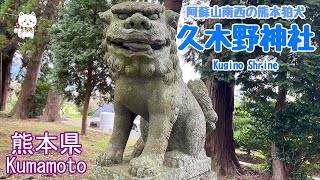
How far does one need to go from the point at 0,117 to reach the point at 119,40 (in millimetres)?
10347

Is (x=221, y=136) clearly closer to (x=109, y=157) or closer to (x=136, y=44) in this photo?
(x=109, y=157)

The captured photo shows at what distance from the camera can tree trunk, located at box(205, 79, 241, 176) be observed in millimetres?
5656

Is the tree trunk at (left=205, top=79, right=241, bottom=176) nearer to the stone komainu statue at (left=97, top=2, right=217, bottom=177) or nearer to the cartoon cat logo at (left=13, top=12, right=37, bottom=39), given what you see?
the stone komainu statue at (left=97, top=2, right=217, bottom=177)

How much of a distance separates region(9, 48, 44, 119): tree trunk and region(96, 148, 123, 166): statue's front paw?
9255 mm

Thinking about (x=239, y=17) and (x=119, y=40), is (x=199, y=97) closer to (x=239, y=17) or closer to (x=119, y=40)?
(x=119, y=40)

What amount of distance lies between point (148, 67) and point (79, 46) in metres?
5.47

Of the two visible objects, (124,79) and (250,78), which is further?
(250,78)

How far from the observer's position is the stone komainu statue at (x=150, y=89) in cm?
200

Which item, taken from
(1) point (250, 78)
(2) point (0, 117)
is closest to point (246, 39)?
Result: (1) point (250, 78)

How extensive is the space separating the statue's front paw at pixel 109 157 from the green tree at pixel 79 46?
16.0ft

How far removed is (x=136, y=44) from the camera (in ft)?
6.46

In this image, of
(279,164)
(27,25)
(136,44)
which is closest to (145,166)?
(136,44)

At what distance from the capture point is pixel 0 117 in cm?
1088

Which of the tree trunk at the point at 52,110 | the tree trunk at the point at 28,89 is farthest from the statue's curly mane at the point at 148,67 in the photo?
the tree trunk at the point at 28,89
